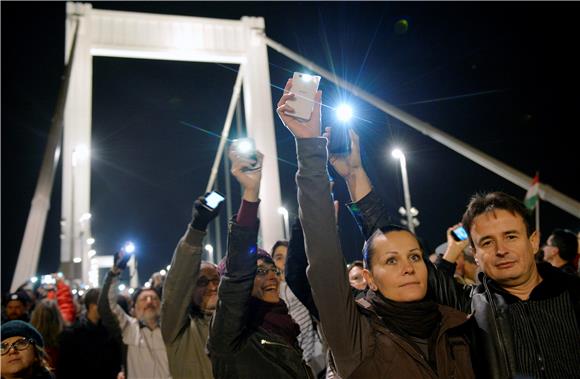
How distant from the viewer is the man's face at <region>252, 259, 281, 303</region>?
8.00 ft

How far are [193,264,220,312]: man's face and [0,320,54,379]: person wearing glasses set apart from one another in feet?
2.68

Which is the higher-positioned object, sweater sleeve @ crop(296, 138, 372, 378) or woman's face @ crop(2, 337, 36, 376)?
sweater sleeve @ crop(296, 138, 372, 378)

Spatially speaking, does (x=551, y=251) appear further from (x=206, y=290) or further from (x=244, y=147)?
(x=244, y=147)

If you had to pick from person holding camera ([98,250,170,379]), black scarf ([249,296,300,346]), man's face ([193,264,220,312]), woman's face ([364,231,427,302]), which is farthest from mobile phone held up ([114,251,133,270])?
woman's face ([364,231,427,302])

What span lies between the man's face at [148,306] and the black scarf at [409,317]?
89.4 inches

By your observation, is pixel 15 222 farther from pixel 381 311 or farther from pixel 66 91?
pixel 381 311

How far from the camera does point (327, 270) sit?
1.67 meters

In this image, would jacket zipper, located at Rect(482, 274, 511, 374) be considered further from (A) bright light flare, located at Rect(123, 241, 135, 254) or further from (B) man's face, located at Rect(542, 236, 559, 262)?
(A) bright light flare, located at Rect(123, 241, 135, 254)

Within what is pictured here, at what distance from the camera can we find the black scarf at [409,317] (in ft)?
5.70

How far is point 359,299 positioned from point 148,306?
2.10 m

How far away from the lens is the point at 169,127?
95.6 feet

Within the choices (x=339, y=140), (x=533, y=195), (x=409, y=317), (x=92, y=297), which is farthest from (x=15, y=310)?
(x=533, y=195)

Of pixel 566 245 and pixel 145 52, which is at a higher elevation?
pixel 145 52

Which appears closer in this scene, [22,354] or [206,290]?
[22,354]
